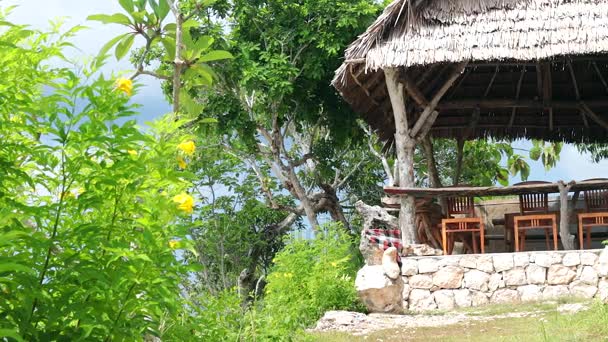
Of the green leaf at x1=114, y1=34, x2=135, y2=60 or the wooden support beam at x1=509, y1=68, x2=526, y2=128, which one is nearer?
the green leaf at x1=114, y1=34, x2=135, y2=60

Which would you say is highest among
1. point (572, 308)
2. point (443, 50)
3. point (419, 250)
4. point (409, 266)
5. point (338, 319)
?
point (443, 50)

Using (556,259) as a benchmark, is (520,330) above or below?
below

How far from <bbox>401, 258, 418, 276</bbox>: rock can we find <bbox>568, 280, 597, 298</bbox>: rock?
164 centimetres

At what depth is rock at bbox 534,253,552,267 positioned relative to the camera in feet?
30.8

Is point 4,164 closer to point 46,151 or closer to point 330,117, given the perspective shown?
point 46,151

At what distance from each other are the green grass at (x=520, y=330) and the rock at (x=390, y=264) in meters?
1.18

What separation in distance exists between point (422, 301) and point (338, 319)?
1557 millimetres

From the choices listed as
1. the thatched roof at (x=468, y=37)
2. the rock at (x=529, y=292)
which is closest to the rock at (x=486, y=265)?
the rock at (x=529, y=292)

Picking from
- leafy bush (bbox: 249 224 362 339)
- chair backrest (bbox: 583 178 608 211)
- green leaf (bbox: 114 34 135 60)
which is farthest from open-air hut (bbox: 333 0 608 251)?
green leaf (bbox: 114 34 135 60)

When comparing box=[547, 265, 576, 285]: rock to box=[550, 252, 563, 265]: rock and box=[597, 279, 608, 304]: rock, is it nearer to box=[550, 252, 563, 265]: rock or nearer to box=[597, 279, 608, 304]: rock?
box=[550, 252, 563, 265]: rock

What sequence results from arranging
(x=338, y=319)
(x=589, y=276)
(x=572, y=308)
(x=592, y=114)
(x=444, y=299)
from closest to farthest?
(x=338, y=319) → (x=572, y=308) → (x=589, y=276) → (x=444, y=299) → (x=592, y=114)

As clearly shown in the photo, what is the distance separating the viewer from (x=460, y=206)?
1018 centimetres

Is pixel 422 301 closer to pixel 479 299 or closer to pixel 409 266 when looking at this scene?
pixel 409 266

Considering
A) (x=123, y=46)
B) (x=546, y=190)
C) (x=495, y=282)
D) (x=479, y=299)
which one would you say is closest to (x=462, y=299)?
(x=479, y=299)
